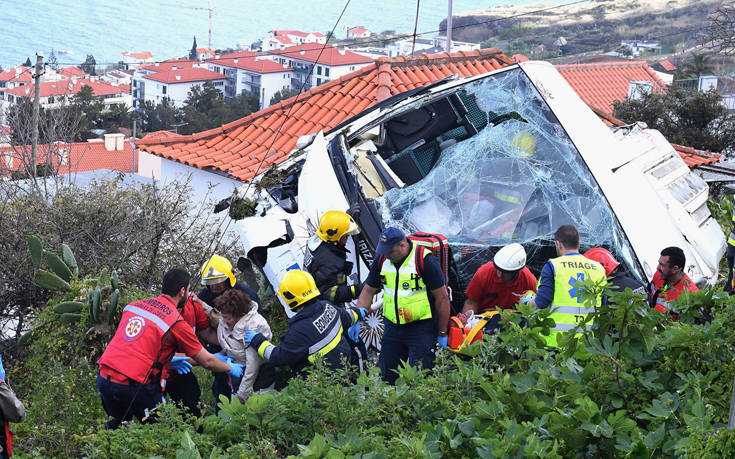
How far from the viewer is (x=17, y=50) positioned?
10169 centimetres

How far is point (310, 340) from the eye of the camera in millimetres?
4777

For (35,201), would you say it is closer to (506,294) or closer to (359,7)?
(506,294)

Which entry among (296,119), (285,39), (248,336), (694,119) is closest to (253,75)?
(285,39)

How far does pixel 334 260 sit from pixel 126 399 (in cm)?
197

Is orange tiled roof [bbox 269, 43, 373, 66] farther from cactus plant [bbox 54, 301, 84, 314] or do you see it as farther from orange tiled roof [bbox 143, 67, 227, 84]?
cactus plant [bbox 54, 301, 84, 314]

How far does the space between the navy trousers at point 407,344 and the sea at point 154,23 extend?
319ft

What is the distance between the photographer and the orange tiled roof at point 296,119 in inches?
466

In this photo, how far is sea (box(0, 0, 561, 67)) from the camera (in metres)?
112

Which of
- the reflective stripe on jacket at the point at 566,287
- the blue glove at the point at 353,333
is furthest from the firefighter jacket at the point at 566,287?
the blue glove at the point at 353,333

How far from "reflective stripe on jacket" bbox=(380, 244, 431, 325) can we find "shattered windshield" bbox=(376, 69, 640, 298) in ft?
3.24

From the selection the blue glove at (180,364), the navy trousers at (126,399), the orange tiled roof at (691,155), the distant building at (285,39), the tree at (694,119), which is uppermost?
the distant building at (285,39)

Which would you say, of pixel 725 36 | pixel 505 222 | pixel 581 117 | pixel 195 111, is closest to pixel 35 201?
pixel 505 222

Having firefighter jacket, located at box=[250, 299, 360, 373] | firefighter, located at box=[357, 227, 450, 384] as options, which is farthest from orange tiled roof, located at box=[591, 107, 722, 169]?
firefighter jacket, located at box=[250, 299, 360, 373]

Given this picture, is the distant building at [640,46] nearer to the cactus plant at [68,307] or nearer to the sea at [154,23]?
the sea at [154,23]
